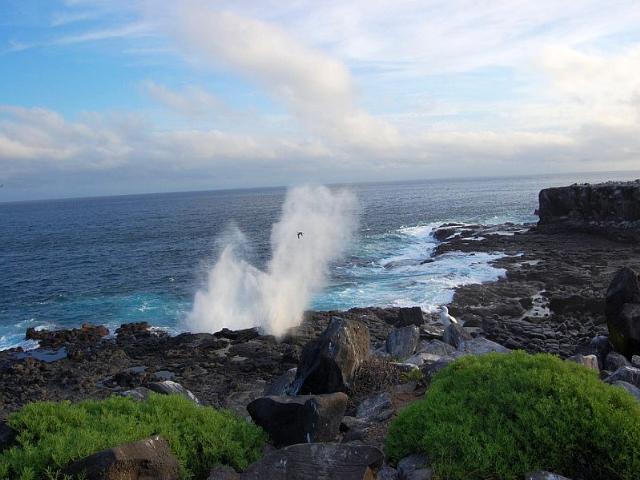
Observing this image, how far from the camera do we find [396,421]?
862 cm

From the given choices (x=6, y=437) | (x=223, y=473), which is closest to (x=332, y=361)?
(x=223, y=473)

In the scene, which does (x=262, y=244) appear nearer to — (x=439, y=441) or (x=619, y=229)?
(x=619, y=229)

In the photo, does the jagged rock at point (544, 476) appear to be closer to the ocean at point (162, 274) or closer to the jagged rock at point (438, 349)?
the jagged rock at point (438, 349)

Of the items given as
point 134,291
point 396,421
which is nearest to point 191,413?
point 396,421

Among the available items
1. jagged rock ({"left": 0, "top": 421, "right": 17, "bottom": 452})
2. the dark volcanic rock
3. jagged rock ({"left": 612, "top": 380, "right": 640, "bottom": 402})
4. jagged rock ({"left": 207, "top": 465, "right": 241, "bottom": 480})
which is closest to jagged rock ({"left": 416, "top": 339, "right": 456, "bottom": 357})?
jagged rock ({"left": 612, "top": 380, "right": 640, "bottom": 402})

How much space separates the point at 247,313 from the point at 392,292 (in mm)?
10842

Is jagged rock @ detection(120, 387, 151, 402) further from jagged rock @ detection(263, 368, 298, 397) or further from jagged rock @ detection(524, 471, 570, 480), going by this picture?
jagged rock @ detection(524, 471, 570, 480)

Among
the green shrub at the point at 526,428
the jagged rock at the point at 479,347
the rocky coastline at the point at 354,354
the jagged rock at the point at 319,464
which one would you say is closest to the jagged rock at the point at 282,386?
the rocky coastline at the point at 354,354

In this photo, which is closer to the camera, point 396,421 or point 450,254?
point 396,421

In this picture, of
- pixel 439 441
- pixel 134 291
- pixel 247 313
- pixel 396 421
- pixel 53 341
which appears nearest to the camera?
pixel 439 441

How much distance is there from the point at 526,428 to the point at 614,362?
9519 millimetres

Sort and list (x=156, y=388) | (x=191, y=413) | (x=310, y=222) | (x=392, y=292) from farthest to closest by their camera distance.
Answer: (x=310, y=222) → (x=392, y=292) → (x=156, y=388) → (x=191, y=413)

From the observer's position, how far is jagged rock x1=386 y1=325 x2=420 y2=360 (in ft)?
59.8

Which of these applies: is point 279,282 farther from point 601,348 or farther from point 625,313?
point 625,313
